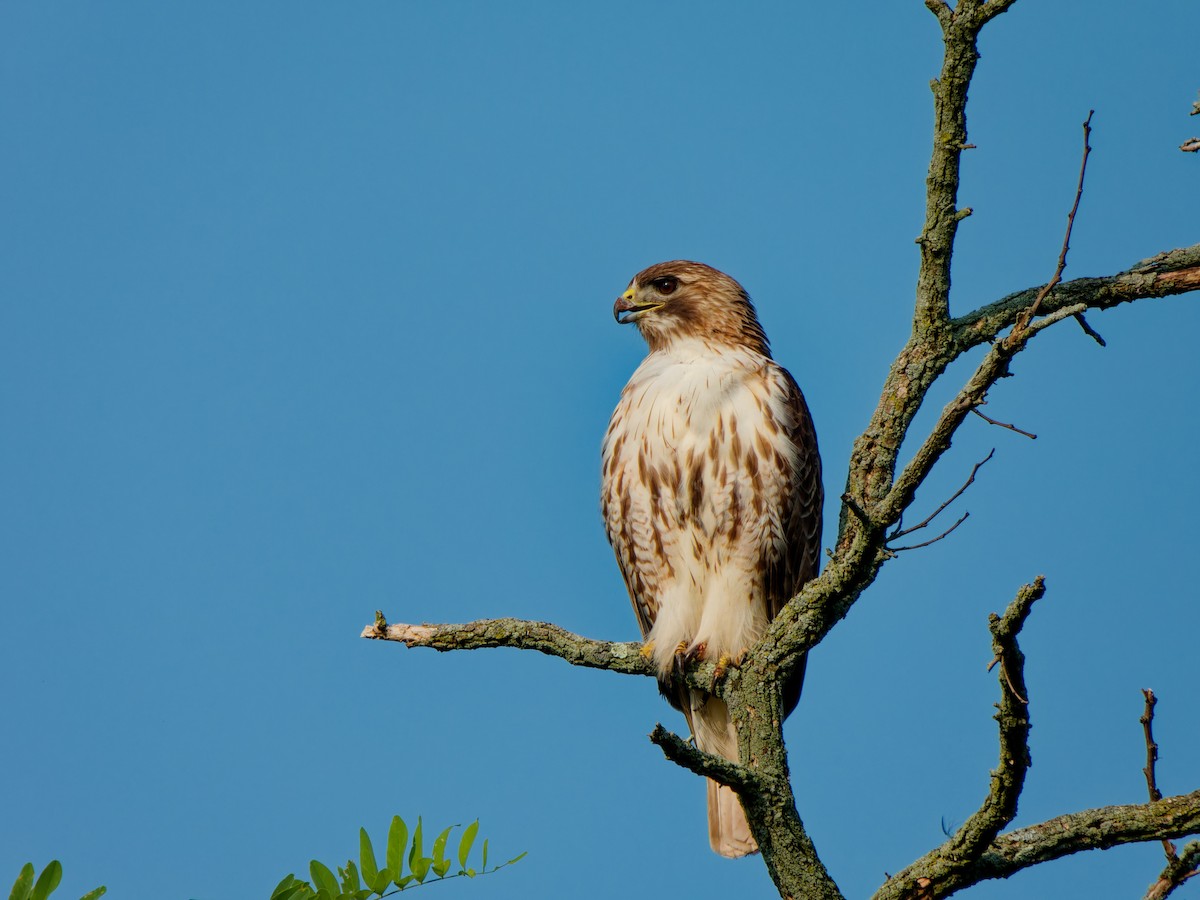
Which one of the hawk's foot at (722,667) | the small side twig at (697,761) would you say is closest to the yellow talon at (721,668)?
the hawk's foot at (722,667)

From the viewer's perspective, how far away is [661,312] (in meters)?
6.31

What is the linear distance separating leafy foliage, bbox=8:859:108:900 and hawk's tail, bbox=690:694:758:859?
11.7ft

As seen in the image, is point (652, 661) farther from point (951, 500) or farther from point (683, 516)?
point (951, 500)

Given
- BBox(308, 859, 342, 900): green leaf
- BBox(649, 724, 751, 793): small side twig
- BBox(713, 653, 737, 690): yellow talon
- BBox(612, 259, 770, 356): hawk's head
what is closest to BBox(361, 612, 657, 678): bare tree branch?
BBox(713, 653, 737, 690): yellow talon

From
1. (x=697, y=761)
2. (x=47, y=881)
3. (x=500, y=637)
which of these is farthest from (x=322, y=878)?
(x=500, y=637)

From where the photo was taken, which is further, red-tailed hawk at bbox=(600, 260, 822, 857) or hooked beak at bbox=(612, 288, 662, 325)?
hooked beak at bbox=(612, 288, 662, 325)

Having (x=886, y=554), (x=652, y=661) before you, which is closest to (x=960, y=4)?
(x=886, y=554)

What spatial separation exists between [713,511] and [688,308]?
126 cm

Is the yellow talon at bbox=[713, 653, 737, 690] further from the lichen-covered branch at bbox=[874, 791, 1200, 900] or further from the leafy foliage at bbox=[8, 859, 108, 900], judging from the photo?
the leafy foliage at bbox=[8, 859, 108, 900]

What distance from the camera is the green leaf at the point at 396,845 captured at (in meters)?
3.29

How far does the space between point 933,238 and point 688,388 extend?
173 cm

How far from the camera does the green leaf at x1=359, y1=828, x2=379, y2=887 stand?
3.20m

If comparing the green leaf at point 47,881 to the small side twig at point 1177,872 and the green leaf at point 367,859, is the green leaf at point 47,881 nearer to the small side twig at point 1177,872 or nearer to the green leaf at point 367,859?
the green leaf at point 367,859

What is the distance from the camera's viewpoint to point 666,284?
6375 millimetres
